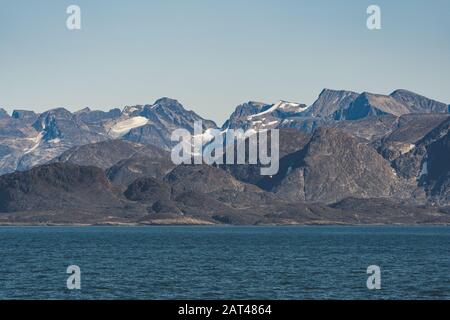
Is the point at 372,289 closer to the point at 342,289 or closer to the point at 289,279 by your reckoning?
the point at 342,289

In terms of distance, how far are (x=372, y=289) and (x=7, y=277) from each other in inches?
2386

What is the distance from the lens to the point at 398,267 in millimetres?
182250

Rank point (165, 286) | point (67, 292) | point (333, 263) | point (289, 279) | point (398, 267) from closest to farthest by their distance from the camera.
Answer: point (67, 292) → point (165, 286) → point (289, 279) → point (398, 267) → point (333, 263)

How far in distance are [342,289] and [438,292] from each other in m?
13.0

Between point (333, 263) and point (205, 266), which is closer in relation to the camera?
point (205, 266)
